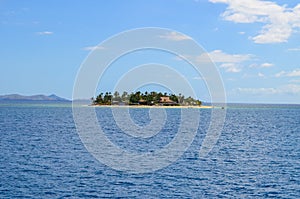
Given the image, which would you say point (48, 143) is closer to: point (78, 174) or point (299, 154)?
point (78, 174)

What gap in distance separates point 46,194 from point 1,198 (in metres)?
3.99

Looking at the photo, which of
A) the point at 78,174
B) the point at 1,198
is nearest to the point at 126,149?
the point at 78,174

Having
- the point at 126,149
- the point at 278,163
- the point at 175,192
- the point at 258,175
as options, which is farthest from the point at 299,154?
the point at 175,192

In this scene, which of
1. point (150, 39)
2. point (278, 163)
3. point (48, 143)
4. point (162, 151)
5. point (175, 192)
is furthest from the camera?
point (48, 143)

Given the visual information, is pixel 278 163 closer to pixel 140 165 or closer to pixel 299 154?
pixel 299 154

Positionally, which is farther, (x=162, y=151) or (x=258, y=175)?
(x=162, y=151)

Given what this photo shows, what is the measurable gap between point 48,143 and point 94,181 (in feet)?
118

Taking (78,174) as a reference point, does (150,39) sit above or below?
above

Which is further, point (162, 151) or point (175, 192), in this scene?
point (162, 151)

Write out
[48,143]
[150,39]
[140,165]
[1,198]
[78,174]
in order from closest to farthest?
[150,39]
[1,198]
[78,174]
[140,165]
[48,143]

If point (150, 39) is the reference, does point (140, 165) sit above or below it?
below

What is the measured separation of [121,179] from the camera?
43531 millimetres

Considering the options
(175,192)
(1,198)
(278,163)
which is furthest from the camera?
(278,163)

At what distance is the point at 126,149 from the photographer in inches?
2694
